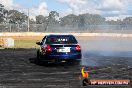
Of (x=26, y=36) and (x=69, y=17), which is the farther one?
(x=69, y=17)

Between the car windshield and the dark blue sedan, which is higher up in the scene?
the car windshield

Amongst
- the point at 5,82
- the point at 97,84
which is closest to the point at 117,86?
the point at 97,84

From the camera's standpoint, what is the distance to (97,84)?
26.0 feet

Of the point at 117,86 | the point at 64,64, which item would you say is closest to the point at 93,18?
the point at 64,64

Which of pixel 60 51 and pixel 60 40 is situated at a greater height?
pixel 60 40

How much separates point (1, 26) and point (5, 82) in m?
66.0

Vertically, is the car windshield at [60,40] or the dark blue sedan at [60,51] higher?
the car windshield at [60,40]

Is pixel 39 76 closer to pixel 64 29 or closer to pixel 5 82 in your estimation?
pixel 5 82

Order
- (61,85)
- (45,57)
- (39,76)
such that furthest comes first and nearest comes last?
(45,57) < (39,76) < (61,85)

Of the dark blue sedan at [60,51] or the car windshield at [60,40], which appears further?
the car windshield at [60,40]

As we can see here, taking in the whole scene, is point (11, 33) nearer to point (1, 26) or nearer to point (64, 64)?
point (1, 26)

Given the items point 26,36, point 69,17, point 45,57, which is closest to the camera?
point 45,57

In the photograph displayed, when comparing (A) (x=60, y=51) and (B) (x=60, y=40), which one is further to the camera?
(B) (x=60, y=40)

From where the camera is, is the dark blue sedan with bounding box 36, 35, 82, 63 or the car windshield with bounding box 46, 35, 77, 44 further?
the car windshield with bounding box 46, 35, 77, 44
